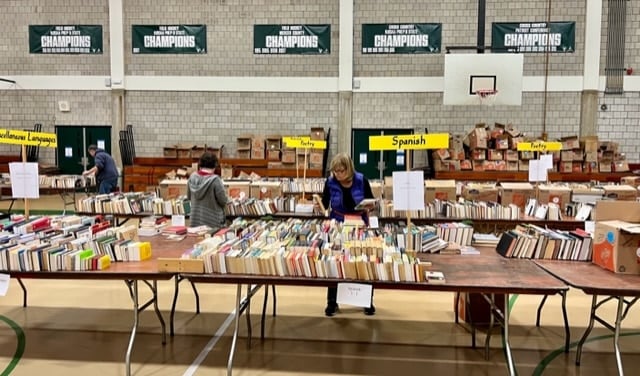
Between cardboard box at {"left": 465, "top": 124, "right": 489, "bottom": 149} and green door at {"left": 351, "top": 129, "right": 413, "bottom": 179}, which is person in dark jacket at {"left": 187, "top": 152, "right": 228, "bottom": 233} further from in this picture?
green door at {"left": 351, "top": 129, "right": 413, "bottom": 179}

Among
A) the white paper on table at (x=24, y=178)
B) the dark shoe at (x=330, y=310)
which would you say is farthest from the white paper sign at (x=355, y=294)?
the white paper on table at (x=24, y=178)

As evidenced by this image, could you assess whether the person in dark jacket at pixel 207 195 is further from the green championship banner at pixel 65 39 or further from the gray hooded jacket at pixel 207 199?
the green championship banner at pixel 65 39

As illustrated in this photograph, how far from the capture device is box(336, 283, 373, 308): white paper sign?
2770 millimetres

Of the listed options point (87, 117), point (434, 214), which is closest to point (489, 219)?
point (434, 214)

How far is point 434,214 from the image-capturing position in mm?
6188

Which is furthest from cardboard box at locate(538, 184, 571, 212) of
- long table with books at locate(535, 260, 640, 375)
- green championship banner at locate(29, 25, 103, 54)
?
green championship banner at locate(29, 25, 103, 54)

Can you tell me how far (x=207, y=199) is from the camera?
15.1ft

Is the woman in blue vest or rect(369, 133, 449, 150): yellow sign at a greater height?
rect(369, 133, 449, 150): yellow sign

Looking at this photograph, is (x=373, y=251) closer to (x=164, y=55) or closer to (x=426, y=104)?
(x=426, y=104)

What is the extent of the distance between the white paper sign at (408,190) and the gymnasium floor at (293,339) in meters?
1.13

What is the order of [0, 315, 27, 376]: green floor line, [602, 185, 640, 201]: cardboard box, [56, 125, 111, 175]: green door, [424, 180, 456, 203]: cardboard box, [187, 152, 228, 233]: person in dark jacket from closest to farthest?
[0, 315, 27, 376]: green floor line → [187, 152, 228, 233]: person in dark jacket → [424, 180, 456, 203]: cardboard box → [602, 185, 640, 201]: cardboard box → [56, 125, 111, 175]: green door

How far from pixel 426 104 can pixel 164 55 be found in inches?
A: 263

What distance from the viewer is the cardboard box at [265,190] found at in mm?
6883

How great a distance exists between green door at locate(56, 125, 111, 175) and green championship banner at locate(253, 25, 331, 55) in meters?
4.61
